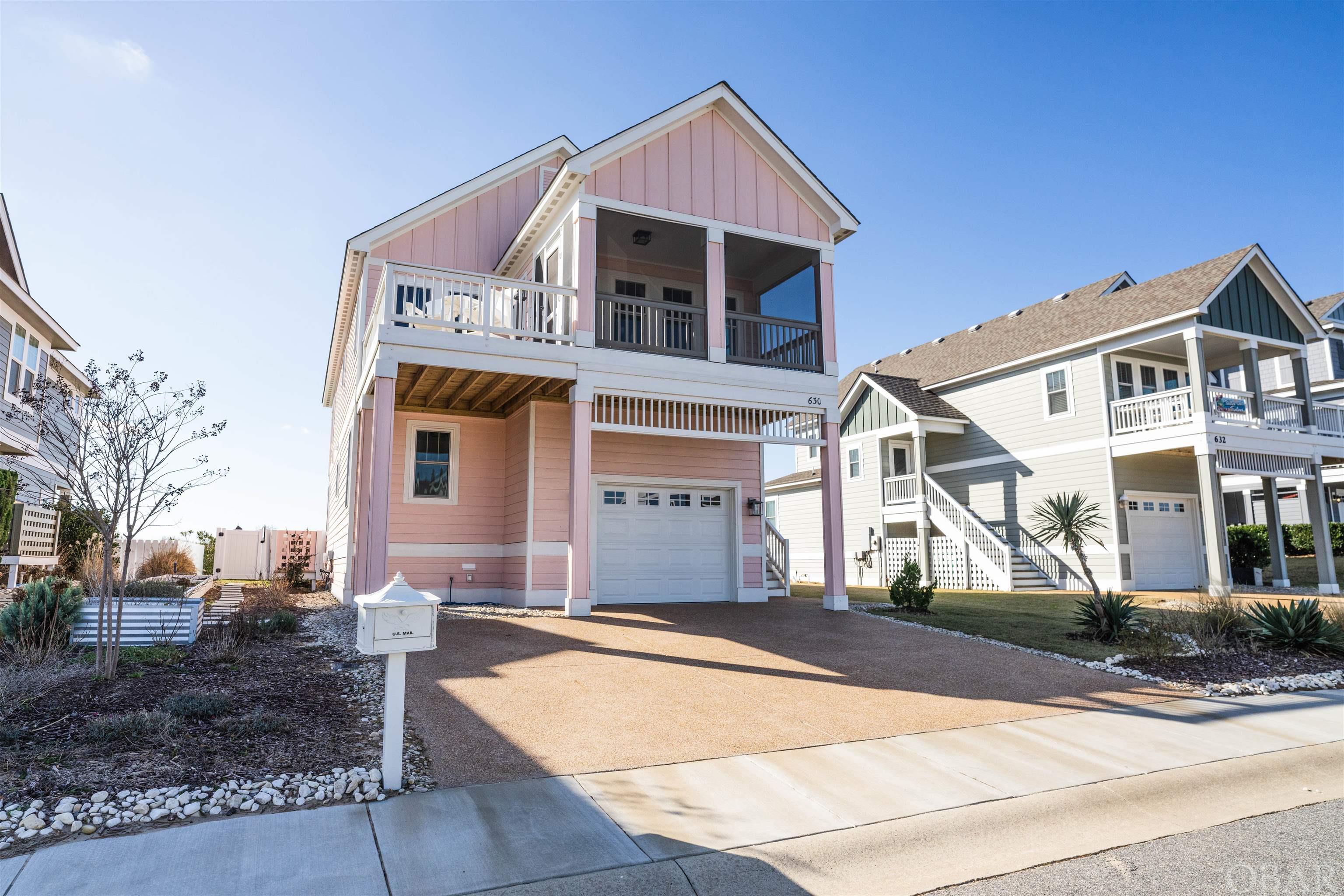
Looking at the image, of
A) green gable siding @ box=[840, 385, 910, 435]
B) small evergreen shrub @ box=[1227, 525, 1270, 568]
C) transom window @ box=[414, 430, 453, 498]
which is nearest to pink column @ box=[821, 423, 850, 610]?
transom window @ box=[414, 430, 453, 498]

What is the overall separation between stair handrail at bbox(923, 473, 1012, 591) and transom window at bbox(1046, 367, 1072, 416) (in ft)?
11.3

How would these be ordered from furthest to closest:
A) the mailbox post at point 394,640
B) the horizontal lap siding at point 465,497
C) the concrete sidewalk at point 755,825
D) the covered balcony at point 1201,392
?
1. the covered balcony at point 1201,392
2. the horizontal lap siding at point 465,497
3. the mailbox post at point 394,640
4. the concrete sidewalk at point 755,825

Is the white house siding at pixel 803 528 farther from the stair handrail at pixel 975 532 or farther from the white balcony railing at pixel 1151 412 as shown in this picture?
the white balcony railing at pixel 1151 412

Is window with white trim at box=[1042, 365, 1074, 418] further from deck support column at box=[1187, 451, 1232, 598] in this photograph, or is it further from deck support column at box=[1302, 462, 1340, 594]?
deck support column at box=[1302, 462, 1340, 594]

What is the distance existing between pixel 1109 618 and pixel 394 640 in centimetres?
931

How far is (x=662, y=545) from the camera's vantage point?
13594 millimetres

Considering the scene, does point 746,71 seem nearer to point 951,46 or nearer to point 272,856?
point 951,46

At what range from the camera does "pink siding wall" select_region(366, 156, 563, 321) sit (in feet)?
44.9

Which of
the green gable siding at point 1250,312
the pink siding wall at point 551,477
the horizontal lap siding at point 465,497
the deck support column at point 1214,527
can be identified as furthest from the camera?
the green gable siding at point 1250,312

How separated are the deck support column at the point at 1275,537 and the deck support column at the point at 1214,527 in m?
3.45

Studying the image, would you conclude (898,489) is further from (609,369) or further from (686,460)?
(609,369)

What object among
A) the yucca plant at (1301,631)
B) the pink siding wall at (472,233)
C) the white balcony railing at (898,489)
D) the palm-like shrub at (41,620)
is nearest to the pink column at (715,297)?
the pink siding wall at (472,233)

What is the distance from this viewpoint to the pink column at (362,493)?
40.0 ft

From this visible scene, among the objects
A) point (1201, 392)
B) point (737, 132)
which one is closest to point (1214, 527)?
point (1201, 392)
